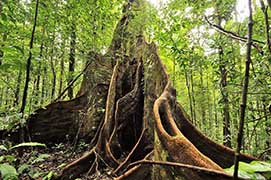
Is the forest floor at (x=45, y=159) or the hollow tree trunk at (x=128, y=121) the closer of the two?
the hollow tree trunk at (x=128, y=121)

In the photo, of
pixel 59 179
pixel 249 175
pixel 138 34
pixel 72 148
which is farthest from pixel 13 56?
pixel 138 34

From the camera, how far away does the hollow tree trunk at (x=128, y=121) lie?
124 inches

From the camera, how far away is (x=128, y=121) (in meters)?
5.90

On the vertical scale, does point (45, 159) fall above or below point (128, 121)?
below

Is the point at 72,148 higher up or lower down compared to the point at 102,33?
lower down

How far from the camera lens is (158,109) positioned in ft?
11.9

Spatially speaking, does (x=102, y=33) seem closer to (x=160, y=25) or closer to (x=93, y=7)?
(x=93, y=7)

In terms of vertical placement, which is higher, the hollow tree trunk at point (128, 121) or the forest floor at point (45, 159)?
the hollow tree trunk at point (128, 121)

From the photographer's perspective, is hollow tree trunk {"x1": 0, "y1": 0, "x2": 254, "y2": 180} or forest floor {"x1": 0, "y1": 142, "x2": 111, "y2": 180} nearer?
hollow tree trunk {"x1": 0, "y1": 0, "x2": 254, "y2": 180}

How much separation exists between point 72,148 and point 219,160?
397 cm

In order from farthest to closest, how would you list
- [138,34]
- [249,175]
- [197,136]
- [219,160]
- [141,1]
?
[141,1], [138,34], [197,136], [219,160], [249,175]

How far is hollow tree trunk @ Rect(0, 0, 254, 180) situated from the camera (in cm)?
315

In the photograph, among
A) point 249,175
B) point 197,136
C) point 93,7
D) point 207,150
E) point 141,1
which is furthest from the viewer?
point 141,1

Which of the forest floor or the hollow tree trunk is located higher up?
the hollow tree trunk
